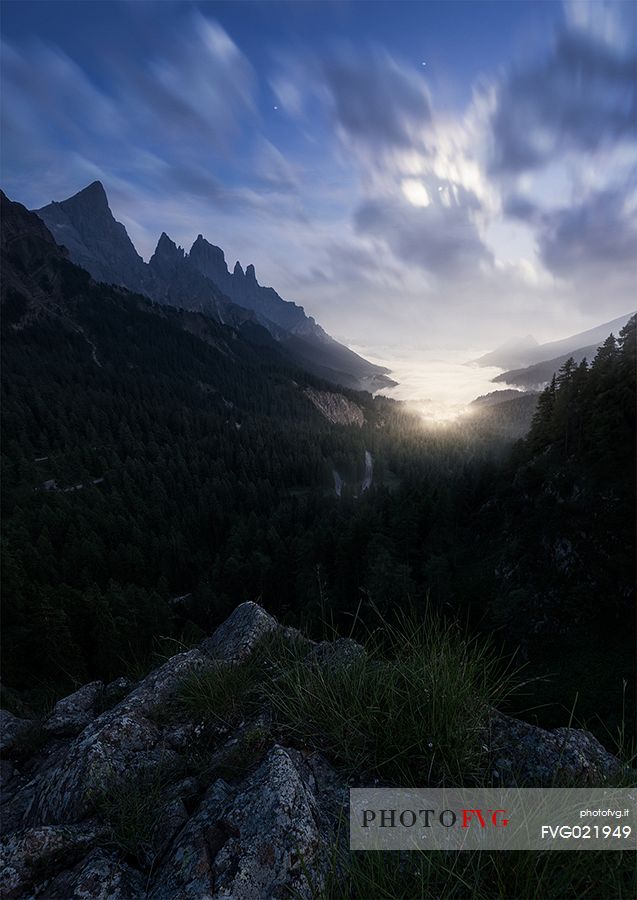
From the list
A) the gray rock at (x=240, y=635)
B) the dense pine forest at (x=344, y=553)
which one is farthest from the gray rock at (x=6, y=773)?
the gray rock at (x=240, y=635)

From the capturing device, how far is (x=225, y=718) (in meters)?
4.68

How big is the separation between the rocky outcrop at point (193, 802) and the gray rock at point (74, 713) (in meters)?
0.90

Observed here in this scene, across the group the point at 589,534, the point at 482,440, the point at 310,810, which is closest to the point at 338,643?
the point at 310,810

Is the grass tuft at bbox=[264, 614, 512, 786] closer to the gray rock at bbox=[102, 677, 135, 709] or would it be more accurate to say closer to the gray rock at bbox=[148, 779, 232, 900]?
the gray rock at bbox=[148, 779, 232, 900]

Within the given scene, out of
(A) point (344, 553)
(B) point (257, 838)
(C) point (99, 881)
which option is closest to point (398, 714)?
(B) point (257, 838)

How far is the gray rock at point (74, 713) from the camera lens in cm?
625

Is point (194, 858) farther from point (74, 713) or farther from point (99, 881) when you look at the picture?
point (74, 713)

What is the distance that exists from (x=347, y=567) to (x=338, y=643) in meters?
49.8

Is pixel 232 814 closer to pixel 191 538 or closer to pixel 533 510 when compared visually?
pixel 533 510

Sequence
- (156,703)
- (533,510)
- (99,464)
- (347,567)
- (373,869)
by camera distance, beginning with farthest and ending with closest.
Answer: (99,464), (347,567), (533,510), (156,703), (373,869)

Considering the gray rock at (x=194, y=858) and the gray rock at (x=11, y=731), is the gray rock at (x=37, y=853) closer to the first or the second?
the gray rock at (x=194, y=858)

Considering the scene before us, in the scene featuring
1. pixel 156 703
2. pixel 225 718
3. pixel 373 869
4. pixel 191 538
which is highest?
pixel 373 869

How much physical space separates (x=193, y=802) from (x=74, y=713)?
445cm

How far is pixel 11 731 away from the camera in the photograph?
6.46 m
